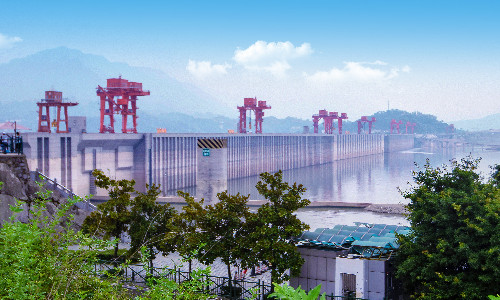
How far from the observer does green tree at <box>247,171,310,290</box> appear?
20438mm

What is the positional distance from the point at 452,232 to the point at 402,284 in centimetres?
324

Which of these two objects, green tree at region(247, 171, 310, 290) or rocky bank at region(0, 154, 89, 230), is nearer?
green tree at region(247, 171, 310, 290)

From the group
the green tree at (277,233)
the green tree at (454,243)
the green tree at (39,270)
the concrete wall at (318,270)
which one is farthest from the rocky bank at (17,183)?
the green tree at (454,243)

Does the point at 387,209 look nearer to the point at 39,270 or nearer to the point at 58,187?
the point at 58,187

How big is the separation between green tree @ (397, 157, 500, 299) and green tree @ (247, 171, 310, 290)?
4159 millimetres

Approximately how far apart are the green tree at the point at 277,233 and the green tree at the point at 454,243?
416cm

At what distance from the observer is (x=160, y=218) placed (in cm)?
2552

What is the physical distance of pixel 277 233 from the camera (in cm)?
2120

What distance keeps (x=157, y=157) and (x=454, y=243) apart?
6298cm

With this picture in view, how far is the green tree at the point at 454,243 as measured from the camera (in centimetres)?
1702

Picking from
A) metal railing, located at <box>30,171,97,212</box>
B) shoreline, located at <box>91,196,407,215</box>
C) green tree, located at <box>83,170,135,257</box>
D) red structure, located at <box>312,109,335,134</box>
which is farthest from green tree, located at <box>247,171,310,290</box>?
red structure, located at <box>312,109,335,134</box>

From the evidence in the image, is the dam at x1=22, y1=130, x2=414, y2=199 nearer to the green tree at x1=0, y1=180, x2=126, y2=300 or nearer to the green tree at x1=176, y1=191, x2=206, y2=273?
the green tree at x1=176, y1=191, x2=206, y2=273

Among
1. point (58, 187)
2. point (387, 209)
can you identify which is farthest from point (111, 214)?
point (387, 209)

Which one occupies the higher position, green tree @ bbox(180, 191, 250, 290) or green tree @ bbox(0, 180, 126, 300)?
green tree @ bbox(0, 180, 126, 300)
